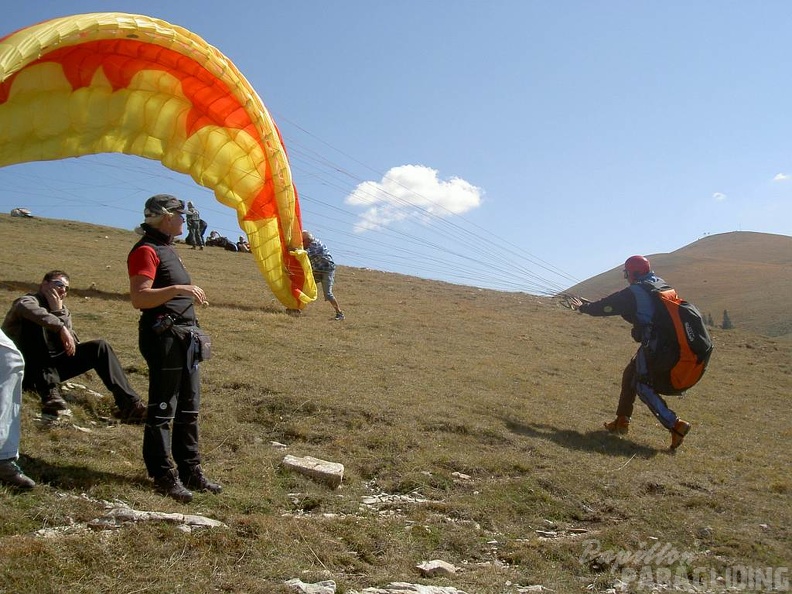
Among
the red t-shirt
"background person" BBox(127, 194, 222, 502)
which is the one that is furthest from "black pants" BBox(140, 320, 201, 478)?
the red t-shirt

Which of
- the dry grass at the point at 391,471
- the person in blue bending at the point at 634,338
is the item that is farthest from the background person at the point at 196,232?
the person in blue bending at the point at 634,338

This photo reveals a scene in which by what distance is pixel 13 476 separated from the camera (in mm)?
4066

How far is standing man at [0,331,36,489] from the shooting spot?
4012 mm

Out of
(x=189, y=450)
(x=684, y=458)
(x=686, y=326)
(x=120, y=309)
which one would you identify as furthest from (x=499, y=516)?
(x=120, y=309)

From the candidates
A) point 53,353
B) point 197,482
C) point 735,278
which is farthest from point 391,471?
point 735,278

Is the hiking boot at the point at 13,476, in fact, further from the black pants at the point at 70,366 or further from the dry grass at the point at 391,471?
the black pants at the point at 70,366

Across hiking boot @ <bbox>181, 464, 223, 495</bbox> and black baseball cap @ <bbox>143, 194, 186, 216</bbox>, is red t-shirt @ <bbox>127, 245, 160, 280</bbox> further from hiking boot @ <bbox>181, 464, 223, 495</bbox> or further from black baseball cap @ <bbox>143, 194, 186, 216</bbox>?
hiking boot @ <bbox>181, 464, 223, 495</bbox>

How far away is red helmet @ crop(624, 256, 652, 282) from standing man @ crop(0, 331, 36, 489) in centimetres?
677

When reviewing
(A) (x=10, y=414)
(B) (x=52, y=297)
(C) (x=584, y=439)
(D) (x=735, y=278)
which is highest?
(D) (x=735, y=278)

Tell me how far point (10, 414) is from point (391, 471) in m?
2.97

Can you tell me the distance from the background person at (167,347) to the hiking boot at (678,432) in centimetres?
523

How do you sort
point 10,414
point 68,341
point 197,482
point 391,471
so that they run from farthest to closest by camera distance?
point 391,471
point 68,341
point 197,482
point 10,414

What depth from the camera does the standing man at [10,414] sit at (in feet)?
13.2

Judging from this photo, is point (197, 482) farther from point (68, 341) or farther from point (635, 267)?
point (635, 267)
